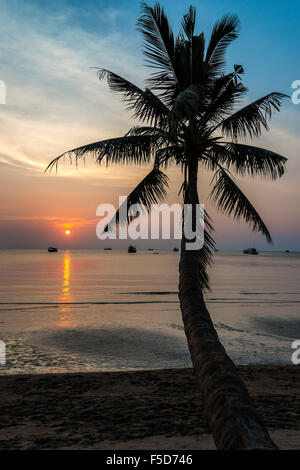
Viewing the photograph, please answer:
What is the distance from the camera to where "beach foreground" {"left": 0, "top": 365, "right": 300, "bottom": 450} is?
6.32m

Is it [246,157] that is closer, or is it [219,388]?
[219,388]

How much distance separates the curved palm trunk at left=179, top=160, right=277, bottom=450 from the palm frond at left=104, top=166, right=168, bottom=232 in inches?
117

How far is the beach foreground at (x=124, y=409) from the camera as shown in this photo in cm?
632

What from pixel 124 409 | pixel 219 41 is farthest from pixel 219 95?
pixel 124 409

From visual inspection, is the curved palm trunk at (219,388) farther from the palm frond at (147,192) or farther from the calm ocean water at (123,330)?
the calm ocean water at (123,330)

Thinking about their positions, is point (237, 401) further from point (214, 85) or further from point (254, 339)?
point (254, 339)

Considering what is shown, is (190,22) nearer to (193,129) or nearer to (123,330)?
(193,129)

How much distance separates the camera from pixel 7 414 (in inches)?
293

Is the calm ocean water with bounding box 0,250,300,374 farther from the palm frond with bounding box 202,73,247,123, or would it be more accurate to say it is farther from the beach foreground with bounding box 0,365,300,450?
the palm frond with bounding box 202,73,247,123

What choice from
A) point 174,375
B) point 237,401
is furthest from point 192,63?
point 237,401

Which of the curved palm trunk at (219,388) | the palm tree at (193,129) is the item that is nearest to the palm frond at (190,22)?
the palm tree at (193,129)

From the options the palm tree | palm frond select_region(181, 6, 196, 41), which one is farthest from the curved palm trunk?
palm frond select_region(181, 6, 196, 41)

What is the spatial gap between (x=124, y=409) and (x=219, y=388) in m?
3.52

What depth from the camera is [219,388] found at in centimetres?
480
